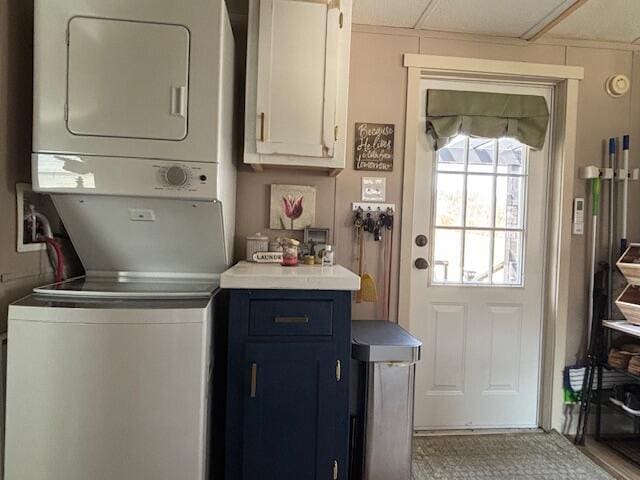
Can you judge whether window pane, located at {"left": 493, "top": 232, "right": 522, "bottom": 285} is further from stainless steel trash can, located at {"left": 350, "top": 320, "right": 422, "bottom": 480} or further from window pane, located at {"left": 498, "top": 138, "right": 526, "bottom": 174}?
stainless steel trash can, located at {"left": 350, "top": 320, "right": 422, "bottom": 480}

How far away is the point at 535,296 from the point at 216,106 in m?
2.04

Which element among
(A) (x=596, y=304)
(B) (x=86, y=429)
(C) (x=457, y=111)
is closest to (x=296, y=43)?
(C) (x=457, y=111)

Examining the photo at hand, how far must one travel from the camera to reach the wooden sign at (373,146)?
1997mm

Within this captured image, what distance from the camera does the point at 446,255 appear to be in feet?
7.06

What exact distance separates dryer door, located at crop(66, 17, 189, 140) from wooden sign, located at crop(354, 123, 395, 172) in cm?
99

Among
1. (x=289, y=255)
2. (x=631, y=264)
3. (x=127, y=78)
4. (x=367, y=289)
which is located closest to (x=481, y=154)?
(x=631, y=264)

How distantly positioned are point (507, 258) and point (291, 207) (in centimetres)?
132

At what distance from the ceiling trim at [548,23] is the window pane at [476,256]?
3.63 ft

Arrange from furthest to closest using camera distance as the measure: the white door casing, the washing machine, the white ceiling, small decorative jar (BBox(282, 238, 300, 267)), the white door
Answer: the white door < the white door casing < the white ceiling < small decorative jar (BBox(282, 238, 300, 267)) < the washing machine

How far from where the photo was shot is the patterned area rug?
5.84ft

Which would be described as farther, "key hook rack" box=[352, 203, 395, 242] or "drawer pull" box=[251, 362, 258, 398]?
"key hook rack" box=[352, 203, 395, 242]

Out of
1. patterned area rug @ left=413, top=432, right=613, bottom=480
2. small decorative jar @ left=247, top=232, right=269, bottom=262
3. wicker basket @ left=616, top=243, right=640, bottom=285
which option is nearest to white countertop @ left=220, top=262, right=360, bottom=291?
small decorative jar @ left=247, top=232, right=269, bottom=262

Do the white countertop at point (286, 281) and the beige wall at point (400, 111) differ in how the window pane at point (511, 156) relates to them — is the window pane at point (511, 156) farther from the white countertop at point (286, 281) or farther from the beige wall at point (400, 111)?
the white countertop at point (286, 281)

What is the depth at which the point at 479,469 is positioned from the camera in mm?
1816
